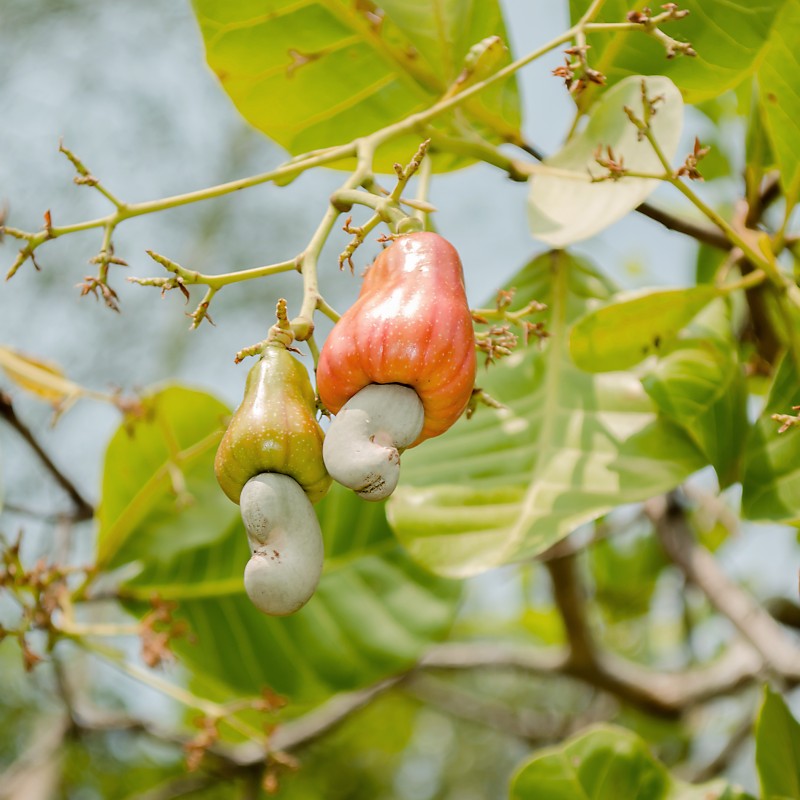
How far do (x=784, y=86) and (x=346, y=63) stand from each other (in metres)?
0.47

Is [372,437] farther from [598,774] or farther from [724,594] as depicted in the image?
[724,594]

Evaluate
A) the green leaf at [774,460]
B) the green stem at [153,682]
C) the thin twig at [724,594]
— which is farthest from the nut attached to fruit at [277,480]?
the thin twig at [724,594]

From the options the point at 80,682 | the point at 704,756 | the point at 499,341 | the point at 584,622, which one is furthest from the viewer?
the point at 80,682

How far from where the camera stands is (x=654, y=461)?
3.67 feet

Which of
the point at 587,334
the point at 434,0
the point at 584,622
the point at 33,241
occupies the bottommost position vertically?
the point at 584,622

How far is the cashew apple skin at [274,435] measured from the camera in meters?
0.73

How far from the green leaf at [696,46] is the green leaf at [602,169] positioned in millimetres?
59

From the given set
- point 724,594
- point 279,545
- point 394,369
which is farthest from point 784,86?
point 724,594

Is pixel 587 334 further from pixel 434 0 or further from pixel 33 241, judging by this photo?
pixel 33 241

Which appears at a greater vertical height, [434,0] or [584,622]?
[434,0]

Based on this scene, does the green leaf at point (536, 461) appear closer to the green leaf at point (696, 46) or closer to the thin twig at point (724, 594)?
the green leaf at point (696, 46)

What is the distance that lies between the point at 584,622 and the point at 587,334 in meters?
0.91

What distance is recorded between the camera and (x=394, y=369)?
0.72m

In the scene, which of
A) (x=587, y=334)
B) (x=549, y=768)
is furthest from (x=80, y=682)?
(x=587, y=334)
